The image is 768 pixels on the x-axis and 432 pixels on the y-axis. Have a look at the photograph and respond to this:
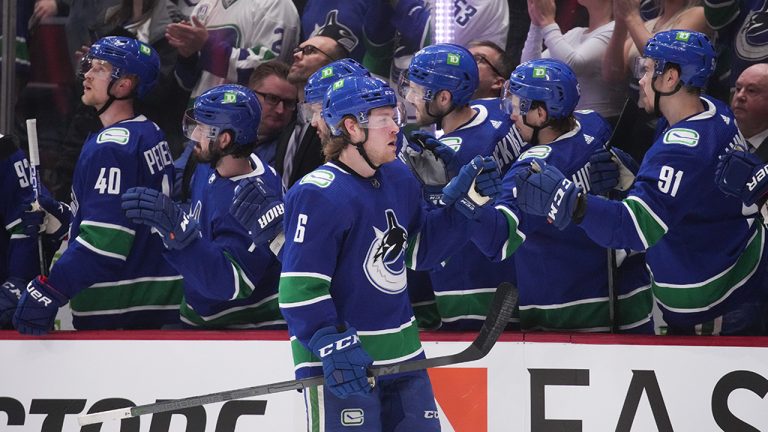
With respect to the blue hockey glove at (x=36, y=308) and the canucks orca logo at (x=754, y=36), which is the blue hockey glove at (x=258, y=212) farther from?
the canucks orca logo at (x=754, y=36)

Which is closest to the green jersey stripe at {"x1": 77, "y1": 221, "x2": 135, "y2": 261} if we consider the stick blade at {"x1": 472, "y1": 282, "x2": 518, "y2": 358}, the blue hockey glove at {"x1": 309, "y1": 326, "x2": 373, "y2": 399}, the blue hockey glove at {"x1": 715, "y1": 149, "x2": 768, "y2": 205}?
the blue hockey glove at {"x1": 309, "y1": 326, "x2": 373, "y2": 399}

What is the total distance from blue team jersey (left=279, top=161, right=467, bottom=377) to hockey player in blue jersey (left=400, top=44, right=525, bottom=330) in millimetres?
876

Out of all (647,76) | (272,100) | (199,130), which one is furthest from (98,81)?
(647,76)

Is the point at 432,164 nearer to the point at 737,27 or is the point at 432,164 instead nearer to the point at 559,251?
the point at 559,251

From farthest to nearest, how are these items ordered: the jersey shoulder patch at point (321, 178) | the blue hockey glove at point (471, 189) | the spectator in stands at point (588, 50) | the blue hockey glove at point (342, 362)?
the spectator in stands at point (588, 50) < the blue hockey glove at point (471, 189) < the jersey shoulder patch at point (321, 178) < the blue hockey glove at point (342, 362)

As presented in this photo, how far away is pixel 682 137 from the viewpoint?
424cm

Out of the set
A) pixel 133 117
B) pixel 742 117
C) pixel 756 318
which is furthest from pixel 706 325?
pixel 133 117

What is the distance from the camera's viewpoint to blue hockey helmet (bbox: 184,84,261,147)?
4809 millimetres

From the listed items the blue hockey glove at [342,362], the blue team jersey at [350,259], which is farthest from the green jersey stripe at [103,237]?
the blue hockey glove at [342,362]

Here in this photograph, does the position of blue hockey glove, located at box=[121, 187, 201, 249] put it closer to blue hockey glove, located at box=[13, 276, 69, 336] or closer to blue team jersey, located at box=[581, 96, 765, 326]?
blue hockey glove, located at box=[13, 276, 69, 336]

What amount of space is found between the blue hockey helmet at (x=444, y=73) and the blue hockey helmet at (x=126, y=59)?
1.14 meters

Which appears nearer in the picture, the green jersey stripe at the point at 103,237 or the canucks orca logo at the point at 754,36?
the green jersey stripe at the point at 103,237

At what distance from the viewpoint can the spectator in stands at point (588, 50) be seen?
518 centimetres

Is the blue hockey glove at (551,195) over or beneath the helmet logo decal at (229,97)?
over
